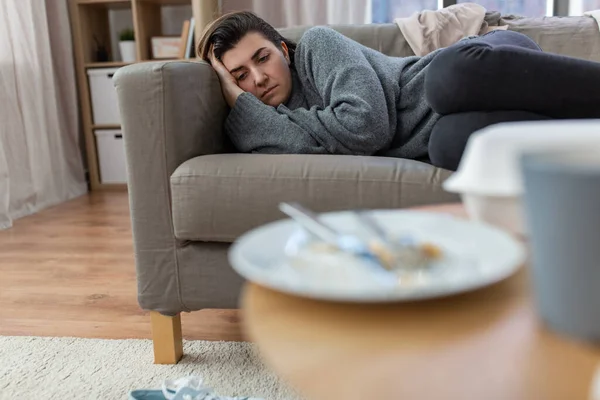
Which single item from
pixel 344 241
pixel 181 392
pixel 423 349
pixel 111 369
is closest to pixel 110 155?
pixel 111 369

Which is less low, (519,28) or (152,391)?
(519,28)

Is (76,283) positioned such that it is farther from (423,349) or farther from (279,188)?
(423,349)

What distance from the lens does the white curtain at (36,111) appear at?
8.79 feet

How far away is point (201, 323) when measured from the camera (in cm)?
148

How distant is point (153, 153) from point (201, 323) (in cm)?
51

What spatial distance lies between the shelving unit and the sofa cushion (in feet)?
7.34

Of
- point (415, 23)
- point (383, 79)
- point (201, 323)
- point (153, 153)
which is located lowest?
point (201, 323)

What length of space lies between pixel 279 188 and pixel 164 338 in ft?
1.44

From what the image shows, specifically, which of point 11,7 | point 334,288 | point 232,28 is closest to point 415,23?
point 232,28

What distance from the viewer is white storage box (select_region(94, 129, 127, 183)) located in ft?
10.8

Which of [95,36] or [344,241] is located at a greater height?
[95,36]

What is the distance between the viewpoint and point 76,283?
5.88ft

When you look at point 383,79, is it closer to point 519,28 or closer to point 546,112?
point 546,112

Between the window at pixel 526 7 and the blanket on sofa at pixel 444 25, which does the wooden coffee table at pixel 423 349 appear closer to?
the blanket on sofa at pixel 444 25
